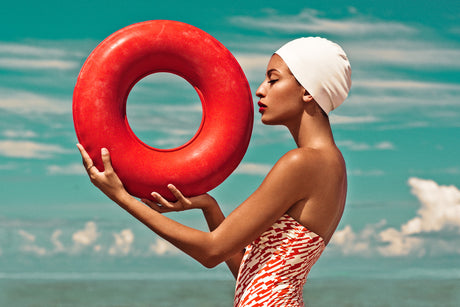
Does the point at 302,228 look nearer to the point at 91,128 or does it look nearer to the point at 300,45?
the point at 300,45

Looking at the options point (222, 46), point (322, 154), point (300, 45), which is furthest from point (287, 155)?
point (222, 46)

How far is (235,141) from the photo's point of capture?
3.57m

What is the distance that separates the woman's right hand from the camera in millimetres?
3473

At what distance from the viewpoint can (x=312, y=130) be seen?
3.36m

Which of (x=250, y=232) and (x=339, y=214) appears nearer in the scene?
(x=250, y=232)

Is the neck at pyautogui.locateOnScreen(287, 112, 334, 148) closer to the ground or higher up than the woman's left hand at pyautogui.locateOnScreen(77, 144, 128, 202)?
higher up

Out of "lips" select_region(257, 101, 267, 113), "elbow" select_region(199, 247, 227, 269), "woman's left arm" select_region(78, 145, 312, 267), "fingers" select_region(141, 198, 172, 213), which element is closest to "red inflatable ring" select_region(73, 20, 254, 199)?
"fingers" select_region(141, 198, 172, 213)

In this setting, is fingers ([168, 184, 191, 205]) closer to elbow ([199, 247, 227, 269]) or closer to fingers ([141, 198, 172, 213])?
fingers ([141, 198, 172, 213])

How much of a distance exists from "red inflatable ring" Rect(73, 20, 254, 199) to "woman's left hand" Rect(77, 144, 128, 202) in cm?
4

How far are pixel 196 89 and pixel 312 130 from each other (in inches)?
31.9

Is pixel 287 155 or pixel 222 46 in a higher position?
pixel 222 46

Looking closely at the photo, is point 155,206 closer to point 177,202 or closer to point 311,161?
point 177,202

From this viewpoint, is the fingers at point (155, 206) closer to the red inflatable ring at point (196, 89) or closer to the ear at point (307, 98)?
the red inflatable ring at point (196, 89)

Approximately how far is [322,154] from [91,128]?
134 cm
